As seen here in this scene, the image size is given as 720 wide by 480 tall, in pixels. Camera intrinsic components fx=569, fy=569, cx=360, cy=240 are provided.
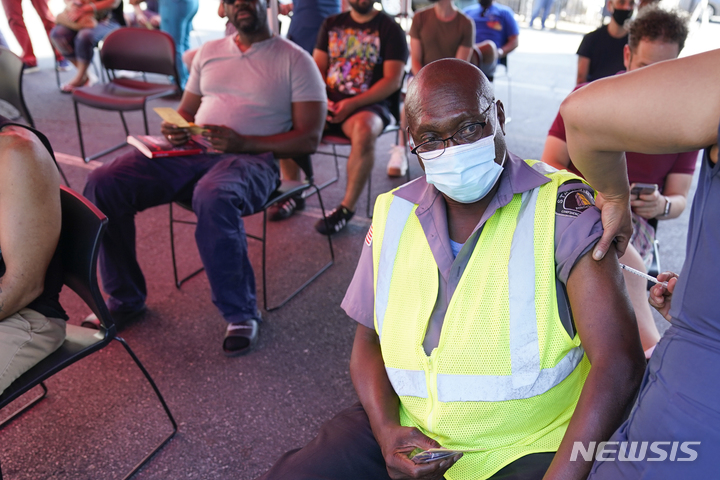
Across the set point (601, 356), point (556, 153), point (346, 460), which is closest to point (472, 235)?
point (601, 356)

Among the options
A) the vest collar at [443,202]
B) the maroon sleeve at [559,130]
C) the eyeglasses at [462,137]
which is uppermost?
the eyeglasses at [462,137]

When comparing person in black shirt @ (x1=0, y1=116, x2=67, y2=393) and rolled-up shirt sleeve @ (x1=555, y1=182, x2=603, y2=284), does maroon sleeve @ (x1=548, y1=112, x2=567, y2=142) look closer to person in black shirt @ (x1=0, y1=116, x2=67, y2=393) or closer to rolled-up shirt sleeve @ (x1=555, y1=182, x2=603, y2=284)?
rolled-up shirt sleeve @ (x1=555, y1=182, x2=603, y2=284)

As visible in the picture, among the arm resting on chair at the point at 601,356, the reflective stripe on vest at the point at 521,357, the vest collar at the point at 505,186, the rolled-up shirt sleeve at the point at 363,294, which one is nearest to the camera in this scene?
the arm resting on chair at the point at 601,356

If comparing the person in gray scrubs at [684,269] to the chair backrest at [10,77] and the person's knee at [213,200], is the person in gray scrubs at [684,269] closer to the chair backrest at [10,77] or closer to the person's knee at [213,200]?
the person's knee at [213,200]

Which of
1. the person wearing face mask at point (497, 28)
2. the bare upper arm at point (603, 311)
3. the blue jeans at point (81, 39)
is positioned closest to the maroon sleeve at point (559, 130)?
the bare upper arm at point (603, 311)

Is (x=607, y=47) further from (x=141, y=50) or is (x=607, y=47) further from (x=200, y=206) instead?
(x=141, y=50)

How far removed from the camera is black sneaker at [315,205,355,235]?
357cm

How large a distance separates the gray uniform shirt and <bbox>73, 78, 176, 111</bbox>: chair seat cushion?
11.4 ft

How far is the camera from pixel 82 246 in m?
1.70

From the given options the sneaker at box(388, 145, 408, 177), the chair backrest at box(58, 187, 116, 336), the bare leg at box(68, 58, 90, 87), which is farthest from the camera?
the bare leg at box(68, 58, 90, 87)

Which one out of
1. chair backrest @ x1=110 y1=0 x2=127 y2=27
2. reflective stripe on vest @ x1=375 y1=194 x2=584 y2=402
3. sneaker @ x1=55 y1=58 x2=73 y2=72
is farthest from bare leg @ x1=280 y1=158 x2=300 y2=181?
sneaker @ x1=55 y1=58 x2=73 y2=72

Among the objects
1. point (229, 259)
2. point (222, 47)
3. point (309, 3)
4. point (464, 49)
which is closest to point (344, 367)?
point (229, 259)

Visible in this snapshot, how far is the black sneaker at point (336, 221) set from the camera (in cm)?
357

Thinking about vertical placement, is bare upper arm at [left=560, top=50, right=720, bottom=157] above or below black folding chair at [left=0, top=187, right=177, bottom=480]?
above
